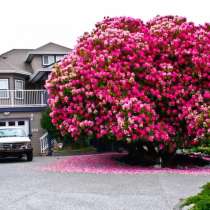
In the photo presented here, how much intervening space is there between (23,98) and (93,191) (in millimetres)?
21211

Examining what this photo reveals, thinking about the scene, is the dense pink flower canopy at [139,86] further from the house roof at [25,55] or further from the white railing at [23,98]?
the house roof at [25,55]

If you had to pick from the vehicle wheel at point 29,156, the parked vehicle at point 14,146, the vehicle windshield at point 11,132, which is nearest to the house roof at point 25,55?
the vehicle windshield at point 11,132

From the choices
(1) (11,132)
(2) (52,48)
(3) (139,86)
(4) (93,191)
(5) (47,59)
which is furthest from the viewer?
(2) (52,48)

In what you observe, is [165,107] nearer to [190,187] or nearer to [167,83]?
[167,83]

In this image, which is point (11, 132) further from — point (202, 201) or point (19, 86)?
point (202, 201)

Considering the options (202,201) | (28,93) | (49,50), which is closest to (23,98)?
(28,93)

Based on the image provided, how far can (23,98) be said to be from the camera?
108 feet

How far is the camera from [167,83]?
720 inches

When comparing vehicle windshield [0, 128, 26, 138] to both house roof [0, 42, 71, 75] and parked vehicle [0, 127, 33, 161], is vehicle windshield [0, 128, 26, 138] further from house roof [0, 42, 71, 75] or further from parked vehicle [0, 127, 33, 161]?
house roof [0, 42, 71, 75]

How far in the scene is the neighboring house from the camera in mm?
30938

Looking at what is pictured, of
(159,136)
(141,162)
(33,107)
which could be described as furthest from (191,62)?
(33,107)

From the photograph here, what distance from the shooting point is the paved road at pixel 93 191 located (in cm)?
1024

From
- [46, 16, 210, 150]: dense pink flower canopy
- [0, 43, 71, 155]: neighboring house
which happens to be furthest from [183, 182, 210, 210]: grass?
[0, 43, 71, 155]: neighboring house

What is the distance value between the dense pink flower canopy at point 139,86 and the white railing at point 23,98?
1286 centimetres
